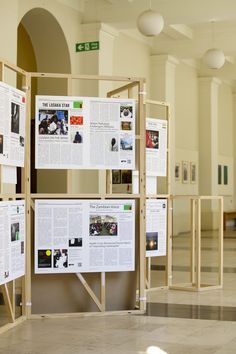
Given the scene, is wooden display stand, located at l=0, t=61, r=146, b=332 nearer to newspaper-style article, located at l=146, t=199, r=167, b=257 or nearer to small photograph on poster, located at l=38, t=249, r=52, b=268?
small photograph on poster, located at l=38, t=249, r=52, b=268

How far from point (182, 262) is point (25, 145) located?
21.8 feet

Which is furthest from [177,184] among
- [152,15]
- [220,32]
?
[152,15]

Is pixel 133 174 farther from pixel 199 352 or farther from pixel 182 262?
pixel 182 262

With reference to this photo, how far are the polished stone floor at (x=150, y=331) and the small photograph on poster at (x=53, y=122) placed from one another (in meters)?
2.01

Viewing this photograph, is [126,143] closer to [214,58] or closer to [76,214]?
[76,214]

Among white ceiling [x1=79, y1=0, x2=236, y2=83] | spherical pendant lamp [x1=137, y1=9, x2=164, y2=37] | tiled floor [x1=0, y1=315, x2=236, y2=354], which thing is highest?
white ceiling [x1=79, y1=0, x2=236, y2=83]

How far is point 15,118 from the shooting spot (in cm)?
685

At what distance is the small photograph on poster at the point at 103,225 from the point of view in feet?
24.1

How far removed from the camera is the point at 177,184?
21375 millimetres

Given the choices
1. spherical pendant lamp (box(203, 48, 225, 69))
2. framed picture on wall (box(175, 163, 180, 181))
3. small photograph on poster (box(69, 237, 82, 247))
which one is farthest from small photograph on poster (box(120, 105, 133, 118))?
Answer: framed picture on wall (box(175, 163, 180, 181))

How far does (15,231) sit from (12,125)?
3.50 ft

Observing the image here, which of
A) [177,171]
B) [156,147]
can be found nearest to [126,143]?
[156,147]

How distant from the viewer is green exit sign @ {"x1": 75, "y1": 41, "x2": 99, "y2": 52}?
14680mm

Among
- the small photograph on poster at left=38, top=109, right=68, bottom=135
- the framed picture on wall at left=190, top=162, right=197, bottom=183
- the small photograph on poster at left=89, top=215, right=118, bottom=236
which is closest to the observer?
the small photograph on poster at left=38, top=109, right=68, bottom=135
